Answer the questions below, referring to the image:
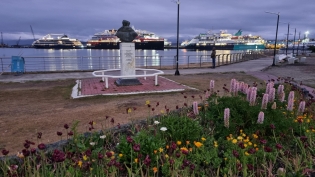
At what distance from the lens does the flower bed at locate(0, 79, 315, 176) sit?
2.67 m

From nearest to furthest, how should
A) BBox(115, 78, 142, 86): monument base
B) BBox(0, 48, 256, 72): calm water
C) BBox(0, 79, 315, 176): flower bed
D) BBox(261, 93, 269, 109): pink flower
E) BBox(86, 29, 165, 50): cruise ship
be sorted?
BBox(0, 79, 315, 176): flower bed → BBox(261, 93, 269, 109): pink flower → BBox(115, 78, 142, 86): monument base → BBox(0, 48, 256, 72): calm water → BBox(86, 29, 165, 50): cruise ship

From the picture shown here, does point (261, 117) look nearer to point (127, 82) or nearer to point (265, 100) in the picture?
point (265, 100)

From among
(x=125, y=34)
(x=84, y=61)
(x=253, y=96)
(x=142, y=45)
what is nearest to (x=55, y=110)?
(x=125, y=34)

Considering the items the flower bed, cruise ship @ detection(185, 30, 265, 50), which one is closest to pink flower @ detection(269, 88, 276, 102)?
the flower bed

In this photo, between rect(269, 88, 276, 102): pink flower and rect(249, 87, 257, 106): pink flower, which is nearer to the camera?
rect(249, 87, 257, 106): pink flower

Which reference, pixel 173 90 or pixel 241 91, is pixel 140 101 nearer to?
pixel 173 90

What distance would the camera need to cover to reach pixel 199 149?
331 centimetres

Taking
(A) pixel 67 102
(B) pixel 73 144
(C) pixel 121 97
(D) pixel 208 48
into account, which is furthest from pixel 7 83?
(D) pixel 208 48

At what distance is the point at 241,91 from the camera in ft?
16.6

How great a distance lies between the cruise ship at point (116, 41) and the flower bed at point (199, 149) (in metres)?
69.6

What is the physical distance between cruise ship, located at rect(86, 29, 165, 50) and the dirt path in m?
63.8

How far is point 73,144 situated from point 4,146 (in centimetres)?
222

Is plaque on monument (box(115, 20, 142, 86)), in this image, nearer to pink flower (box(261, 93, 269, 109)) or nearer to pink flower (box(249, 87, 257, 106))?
pink flower (box(249, 87, 257, 106))

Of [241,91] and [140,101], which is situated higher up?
[241,91]
